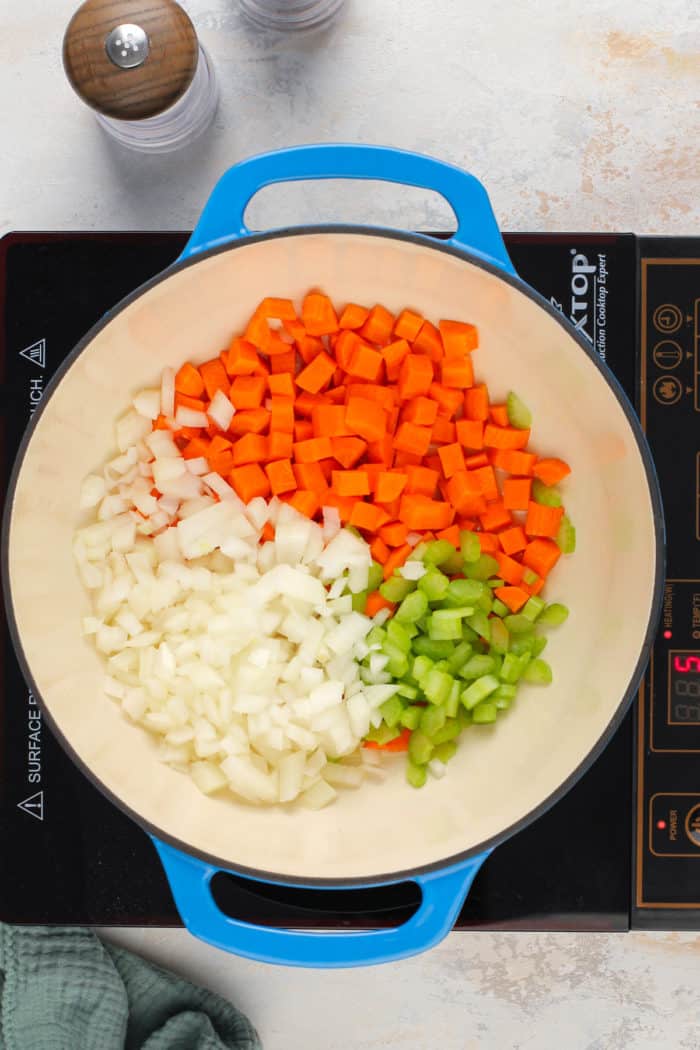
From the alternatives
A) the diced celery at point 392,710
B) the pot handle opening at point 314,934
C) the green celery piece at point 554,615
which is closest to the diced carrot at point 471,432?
the green celery piece at point 554,615

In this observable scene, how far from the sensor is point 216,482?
1.09 metres

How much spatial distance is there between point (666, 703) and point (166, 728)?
1.96 feet

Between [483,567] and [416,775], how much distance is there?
25 centimetres

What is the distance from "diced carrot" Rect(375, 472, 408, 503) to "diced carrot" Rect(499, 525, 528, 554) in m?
0.13

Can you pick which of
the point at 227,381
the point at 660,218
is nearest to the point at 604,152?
the point at 660,218

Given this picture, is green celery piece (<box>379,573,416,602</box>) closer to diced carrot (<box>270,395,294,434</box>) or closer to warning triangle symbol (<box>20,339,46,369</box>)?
→ diced carrot (<box>270,395,294,434</box>)

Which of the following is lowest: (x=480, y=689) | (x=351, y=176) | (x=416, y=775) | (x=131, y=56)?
(x=416, y=775)

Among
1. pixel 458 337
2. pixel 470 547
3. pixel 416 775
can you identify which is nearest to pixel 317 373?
pixel 458 337

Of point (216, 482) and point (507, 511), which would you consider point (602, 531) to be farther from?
point (216, 482)

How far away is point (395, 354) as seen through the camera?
42.6 inches

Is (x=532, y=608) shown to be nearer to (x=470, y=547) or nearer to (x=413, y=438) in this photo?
(x=470, y=547)

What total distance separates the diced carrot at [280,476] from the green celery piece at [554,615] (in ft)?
1.08

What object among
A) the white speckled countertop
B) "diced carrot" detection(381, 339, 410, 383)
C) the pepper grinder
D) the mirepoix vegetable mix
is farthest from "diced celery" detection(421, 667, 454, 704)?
the pepper grinder

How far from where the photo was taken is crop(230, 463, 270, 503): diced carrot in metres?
1.09
